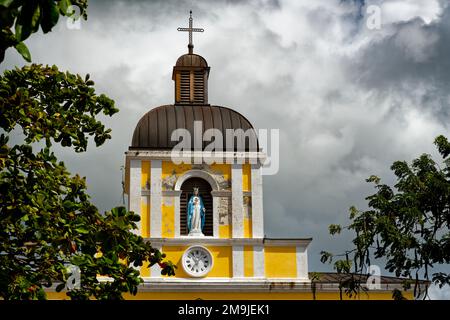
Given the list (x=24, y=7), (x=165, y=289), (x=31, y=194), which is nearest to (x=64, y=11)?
(x=24, y=7)

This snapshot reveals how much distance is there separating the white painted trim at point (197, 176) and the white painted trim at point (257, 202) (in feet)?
3.97

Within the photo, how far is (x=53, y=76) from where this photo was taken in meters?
11.8

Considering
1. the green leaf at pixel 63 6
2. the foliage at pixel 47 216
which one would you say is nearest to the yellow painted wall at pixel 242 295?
the foliage at pixel 47 216

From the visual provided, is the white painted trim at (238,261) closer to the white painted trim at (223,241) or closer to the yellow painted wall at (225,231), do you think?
the white painted trim at (223,241)

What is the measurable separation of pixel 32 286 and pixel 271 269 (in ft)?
50.6

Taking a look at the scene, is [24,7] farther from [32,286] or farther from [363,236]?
[363,236]

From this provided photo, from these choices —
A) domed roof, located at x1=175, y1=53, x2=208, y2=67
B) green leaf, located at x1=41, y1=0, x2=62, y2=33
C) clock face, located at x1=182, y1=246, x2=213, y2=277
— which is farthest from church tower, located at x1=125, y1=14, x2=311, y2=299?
green leaf, located at x1=41, y1=0, x2=62, y2=33

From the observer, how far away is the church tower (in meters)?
24.5

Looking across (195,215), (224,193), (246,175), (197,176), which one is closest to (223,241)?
(195,215)

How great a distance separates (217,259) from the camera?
24.8m

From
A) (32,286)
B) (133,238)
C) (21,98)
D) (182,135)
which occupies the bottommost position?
(32,286)

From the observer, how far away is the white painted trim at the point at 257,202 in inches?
991

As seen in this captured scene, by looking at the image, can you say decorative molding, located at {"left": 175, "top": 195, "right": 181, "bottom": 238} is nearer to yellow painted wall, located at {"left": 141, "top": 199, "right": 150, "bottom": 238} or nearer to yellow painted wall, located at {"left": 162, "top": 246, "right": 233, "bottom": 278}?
yellow painted wall, located at {"left": 162, "top": 246, "right": 233, "bottom": 278}

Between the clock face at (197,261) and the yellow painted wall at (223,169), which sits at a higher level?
the yellow painted wall at (223,169)
